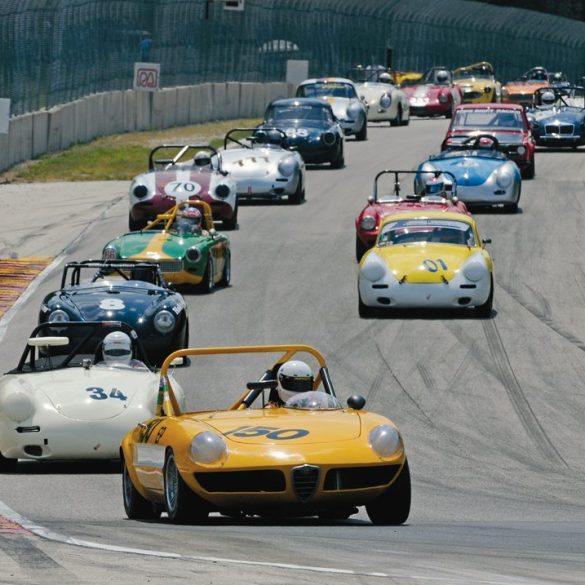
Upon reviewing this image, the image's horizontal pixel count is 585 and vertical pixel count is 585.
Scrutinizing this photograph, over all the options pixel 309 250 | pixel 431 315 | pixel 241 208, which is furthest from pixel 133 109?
pixel 431 315

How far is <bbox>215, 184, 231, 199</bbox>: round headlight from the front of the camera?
85.0 ft

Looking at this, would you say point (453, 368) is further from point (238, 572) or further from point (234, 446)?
point (238, 572)

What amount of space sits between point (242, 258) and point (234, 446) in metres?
15.5

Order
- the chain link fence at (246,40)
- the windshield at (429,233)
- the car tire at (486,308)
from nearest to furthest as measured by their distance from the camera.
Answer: the car tire at (486,308) < the windshield at (429,233) < the chain link fence at (246,40)

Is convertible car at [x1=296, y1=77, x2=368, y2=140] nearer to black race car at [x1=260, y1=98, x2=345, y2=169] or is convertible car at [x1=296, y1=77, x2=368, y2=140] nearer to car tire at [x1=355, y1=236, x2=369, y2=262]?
black race car at [x1=260, y1=98, x2=345, y2=169]

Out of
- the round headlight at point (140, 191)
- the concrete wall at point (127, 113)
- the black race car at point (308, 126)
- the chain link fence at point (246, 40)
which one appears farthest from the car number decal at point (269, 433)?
the chain link fence at point (246, 40)

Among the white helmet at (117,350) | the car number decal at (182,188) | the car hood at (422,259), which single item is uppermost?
the white helmet at (117,350)

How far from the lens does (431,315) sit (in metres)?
20.2

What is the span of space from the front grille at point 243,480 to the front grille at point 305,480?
75mm

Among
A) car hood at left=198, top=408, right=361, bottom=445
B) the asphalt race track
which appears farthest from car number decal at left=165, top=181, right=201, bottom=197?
car hood at left=198, top=408, right=361, bottom=445

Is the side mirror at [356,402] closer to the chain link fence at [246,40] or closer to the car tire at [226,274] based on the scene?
the car tire at [226,274]

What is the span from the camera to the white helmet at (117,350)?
13.6 m

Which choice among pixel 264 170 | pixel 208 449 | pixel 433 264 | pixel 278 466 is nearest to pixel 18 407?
pixel 208 449

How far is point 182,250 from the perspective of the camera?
21203 millimetres
